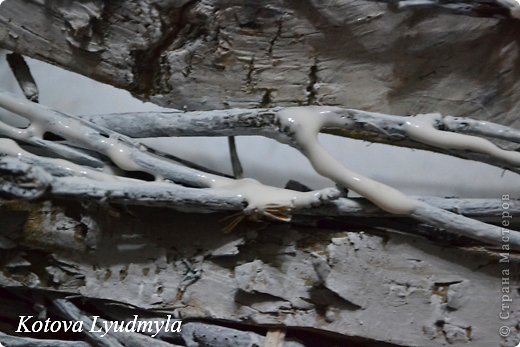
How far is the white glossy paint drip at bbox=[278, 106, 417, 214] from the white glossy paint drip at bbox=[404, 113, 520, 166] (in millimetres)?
69

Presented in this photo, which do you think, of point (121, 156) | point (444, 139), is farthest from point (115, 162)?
point (444, 139)

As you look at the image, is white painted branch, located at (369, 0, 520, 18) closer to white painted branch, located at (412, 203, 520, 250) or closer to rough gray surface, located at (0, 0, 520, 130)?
rough gray surface, located at (0, 0, 520, 130)

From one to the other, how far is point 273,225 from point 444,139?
21 cm

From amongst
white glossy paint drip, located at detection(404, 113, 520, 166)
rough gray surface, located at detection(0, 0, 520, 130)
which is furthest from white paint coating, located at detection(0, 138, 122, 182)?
white glossy paint drip, located at detection(404, 113, 520, 166)

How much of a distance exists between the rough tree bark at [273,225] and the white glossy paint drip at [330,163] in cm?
7

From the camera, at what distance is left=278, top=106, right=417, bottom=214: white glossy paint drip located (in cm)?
68

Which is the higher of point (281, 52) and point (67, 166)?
point (281, 52)

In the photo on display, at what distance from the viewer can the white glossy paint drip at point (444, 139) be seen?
27.5 inches

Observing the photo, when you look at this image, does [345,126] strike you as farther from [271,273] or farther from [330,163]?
[271,273]

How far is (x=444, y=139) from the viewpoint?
70cm

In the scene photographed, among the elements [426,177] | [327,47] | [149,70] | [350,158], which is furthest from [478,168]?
[149,70]

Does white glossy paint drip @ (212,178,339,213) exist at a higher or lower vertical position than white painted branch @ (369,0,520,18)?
lower

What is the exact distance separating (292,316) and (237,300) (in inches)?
2.6

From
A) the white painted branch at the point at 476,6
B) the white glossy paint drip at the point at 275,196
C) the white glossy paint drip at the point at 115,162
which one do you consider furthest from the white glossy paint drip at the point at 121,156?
the white painted branch at the point at 476,6
